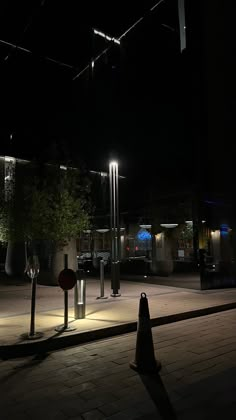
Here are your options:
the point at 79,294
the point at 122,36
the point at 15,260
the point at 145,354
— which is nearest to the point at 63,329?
the point at 79,294

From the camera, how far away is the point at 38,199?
12906mm

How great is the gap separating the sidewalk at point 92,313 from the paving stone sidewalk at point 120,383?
9.8 inches

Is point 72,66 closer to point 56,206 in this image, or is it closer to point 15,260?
point 56,206

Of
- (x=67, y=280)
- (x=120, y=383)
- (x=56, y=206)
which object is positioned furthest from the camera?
(x=56, y=206)

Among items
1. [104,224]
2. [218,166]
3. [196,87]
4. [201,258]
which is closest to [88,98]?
[196,87]

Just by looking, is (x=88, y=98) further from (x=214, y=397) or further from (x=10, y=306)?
(x=214, y=397)

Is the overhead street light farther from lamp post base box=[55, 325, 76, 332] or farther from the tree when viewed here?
lamp post base box=[55, 325, 76, 332]

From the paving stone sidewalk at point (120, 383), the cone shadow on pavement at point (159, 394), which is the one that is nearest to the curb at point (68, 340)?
the paving stone sidewalk at point (120, 383)

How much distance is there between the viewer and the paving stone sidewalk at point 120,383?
3225mm

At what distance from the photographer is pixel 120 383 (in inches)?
155

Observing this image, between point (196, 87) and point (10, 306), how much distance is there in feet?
38.6

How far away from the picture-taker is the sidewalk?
546 centimetres

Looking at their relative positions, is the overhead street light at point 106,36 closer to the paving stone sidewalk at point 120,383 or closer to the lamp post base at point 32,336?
the lamp post base at point 32,336

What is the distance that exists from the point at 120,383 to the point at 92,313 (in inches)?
147
